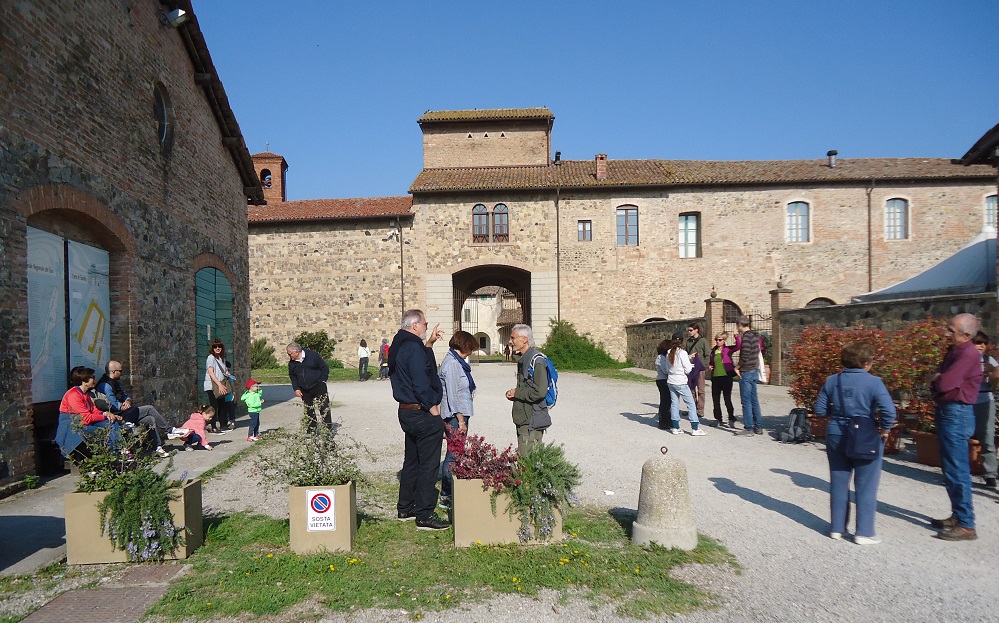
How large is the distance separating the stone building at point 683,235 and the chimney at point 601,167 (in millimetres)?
111

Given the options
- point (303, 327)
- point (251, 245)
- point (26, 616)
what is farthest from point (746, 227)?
point (26, 616)

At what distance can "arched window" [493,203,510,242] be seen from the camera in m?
26.7

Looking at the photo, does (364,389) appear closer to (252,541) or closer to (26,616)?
(252,541)

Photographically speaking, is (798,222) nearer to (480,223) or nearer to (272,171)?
(480,223)

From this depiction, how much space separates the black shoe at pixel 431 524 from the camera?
517 centimetres

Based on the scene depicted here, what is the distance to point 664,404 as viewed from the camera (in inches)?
412

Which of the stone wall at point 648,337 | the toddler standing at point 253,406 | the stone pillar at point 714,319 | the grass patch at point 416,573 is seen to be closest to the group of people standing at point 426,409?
the grass patch at point 416,573

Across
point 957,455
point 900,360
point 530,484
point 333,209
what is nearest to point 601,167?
point 333,209

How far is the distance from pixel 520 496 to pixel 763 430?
6.82m

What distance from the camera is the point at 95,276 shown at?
8.39m

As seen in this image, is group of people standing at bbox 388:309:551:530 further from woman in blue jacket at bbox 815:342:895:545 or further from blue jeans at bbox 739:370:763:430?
blue jeans at bbox 739:370:763:430

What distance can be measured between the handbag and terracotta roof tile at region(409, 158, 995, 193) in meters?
22.3

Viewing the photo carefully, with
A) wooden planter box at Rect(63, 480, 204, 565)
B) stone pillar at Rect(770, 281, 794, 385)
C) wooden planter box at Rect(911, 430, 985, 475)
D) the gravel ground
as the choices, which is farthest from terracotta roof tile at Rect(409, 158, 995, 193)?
wooden planter box at Rect(63, 480, 204, 565)

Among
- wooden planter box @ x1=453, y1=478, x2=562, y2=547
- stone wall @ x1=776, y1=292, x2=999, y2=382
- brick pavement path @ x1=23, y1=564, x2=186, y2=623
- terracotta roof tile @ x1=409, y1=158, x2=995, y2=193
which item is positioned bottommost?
brick pavement path @ x1=23, y1=564, x2=186, y2=623
